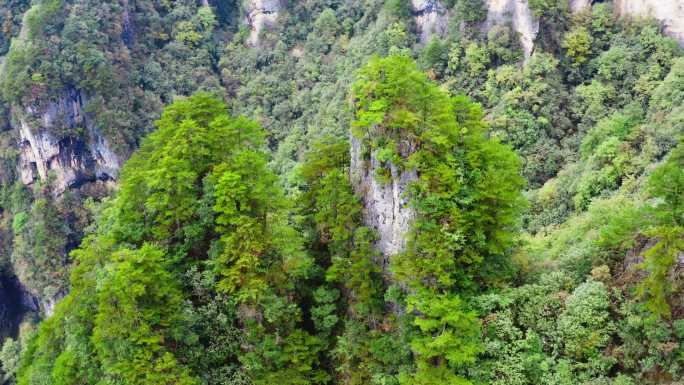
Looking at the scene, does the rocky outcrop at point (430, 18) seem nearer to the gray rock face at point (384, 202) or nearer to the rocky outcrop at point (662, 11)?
the rocky outcrop at point (662, 11)

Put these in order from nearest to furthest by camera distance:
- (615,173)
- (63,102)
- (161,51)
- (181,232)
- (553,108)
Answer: (181,232)
(615,173)
(553,108)
(63,102)
(161,51)

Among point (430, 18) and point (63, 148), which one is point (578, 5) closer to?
point (430, 18)

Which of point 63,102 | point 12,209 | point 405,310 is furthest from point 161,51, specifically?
point 405,310

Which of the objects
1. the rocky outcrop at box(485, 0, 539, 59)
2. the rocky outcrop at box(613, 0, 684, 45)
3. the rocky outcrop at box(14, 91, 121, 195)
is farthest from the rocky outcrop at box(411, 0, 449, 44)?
the rocky outcrop at box(14, 91, 121, 195)

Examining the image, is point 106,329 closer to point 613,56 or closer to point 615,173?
point 615,173

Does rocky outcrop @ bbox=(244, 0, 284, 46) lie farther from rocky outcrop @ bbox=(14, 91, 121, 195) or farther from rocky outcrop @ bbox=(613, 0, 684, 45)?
rocky outcrop @ bbox=(613, 0, 684, 45)

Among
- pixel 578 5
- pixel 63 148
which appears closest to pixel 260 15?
pixel 63 148

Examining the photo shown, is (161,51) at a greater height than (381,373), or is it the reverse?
(161,51)
